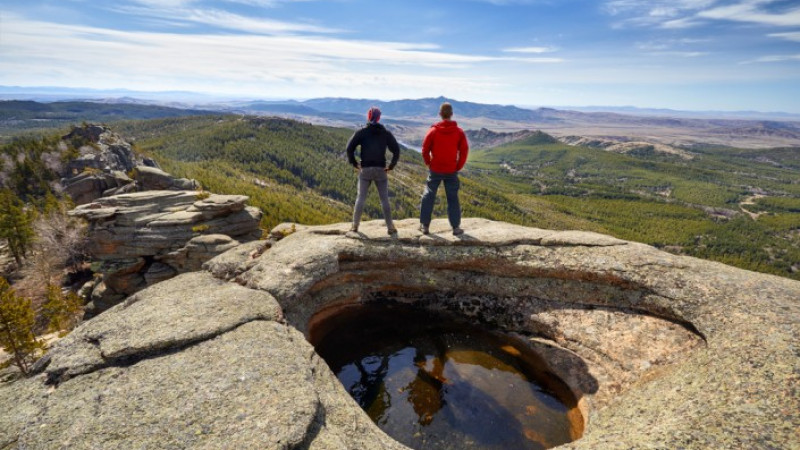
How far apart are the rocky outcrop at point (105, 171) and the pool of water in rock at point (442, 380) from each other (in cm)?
4328

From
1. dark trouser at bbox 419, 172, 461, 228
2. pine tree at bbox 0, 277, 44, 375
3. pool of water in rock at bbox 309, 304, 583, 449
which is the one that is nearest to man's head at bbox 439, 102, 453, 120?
dark trouser at bbox 419, 172, 461, 228

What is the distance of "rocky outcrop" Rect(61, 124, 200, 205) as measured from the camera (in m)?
48.8

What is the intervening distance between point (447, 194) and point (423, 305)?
570 cm

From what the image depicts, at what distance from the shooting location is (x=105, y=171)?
6500cm

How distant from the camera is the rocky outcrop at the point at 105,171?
48.8m

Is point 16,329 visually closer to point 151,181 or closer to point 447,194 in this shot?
point 151,181

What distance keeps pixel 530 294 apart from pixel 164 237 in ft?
103

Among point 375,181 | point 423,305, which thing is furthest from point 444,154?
point 423,305

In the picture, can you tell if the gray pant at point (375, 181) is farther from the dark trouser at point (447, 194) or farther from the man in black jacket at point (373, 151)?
the dark trouser at point (447, 194)

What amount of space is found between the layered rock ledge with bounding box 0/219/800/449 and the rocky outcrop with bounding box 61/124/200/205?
138 feet

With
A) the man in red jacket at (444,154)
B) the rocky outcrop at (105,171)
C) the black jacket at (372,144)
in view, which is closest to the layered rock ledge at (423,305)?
the man in red jacket at (444,154)

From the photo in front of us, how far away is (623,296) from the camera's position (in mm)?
14453

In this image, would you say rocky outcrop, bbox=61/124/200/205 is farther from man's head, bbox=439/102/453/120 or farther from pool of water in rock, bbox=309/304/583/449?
man's head, bbox=439/102/453/120

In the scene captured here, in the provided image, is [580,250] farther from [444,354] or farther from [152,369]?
→ [152,369]
